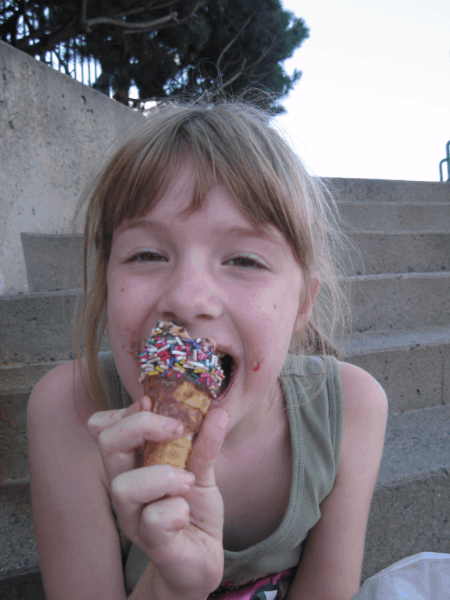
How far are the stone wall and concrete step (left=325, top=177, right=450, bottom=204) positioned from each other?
208cm

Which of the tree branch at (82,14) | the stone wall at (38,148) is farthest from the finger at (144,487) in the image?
the tree branch at (82,14)

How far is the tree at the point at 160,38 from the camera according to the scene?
5.14 meters

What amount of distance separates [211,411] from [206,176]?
531 millimetres

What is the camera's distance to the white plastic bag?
0.70 meters

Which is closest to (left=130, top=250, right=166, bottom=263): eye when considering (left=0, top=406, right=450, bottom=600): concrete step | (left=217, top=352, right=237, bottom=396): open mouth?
(left=217, top=352, right=237, bottom=396): open mouth

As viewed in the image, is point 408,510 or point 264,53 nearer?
point 408,510

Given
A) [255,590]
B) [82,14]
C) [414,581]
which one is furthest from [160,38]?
[414,581]

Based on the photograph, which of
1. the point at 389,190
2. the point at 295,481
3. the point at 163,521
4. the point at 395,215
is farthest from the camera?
the point at 389,190

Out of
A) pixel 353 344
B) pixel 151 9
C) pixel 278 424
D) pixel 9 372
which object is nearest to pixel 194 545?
pixel 278 424

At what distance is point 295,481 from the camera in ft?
3.87

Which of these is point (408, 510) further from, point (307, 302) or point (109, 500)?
point (109, 500)

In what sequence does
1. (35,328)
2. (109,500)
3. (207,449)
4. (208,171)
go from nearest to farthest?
Answer: 1. (207,449)
2. (208,171)
3. (109,500)
4. (35,328)

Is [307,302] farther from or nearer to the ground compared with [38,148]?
nearer to the ground

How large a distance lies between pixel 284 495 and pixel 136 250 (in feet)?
2.80
